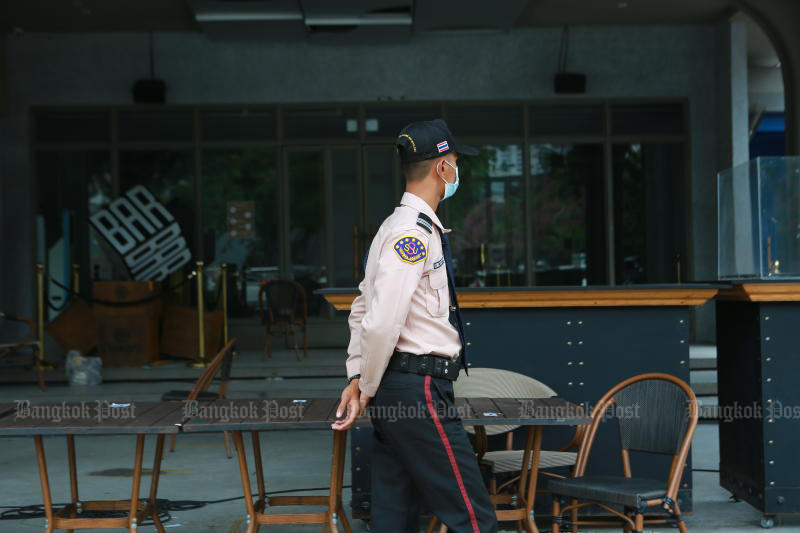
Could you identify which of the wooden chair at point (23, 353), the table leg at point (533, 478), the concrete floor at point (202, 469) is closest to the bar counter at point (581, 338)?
the concrete floor at point (202, 469)

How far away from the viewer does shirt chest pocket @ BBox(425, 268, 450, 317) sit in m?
2.79

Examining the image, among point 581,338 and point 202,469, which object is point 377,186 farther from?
point 581,338

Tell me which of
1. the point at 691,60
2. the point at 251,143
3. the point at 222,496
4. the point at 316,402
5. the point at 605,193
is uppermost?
the point at 691,60

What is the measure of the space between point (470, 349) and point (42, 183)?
8009 millimetres

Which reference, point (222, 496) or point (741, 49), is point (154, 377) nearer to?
point (222, 496)

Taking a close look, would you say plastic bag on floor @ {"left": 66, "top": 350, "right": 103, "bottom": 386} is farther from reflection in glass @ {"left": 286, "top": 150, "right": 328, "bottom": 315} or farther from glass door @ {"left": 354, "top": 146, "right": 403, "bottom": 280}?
glass door @ {"left": 354, "top": 146, "right": 403, "bottom": 280}

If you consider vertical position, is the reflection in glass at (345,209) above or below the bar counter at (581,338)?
above

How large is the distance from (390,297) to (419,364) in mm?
232

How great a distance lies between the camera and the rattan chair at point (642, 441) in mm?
3330

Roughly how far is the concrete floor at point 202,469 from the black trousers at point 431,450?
68.0 inches

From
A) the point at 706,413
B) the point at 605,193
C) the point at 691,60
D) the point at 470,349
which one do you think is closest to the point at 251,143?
the point at 605,193

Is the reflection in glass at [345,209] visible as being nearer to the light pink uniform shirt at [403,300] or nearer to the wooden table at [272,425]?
the wooden table at [272,425]

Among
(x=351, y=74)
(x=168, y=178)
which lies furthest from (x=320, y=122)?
(x=168, y=178)

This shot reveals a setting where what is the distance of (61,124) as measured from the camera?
11.0 metres
